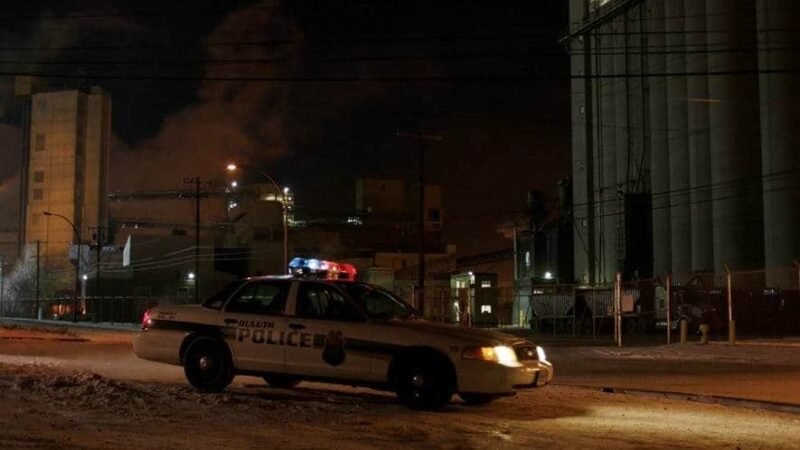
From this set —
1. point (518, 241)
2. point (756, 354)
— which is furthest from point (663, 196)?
point (756, 354)

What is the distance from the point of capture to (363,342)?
11.2m

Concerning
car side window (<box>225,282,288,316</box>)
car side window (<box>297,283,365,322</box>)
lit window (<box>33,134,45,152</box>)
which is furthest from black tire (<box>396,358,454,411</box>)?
lit window (<box>33,134,45,152</box>)

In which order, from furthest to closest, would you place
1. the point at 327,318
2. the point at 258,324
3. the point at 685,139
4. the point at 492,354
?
the point at 685,139 → the point at 258,324 → the point at 327,318 → the point at 492,354

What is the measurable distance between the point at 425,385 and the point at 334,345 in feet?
4.44

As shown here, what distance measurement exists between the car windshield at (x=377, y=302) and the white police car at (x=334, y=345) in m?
0.02

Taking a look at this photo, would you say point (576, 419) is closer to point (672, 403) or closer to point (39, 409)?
point (672, 403)

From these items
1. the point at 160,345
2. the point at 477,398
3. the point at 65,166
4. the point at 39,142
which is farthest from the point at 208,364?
the point at 39,142

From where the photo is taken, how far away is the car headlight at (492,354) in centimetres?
1074

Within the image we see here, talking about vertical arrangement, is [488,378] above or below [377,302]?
below

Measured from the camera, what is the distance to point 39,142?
334 feet

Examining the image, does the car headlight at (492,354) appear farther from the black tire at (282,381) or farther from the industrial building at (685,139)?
the industrial building at (685,139)

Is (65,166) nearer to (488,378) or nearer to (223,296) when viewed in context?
(223,296)

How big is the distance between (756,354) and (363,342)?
14752mm

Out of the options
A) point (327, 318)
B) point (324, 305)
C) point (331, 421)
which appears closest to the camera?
point (331, 421)
